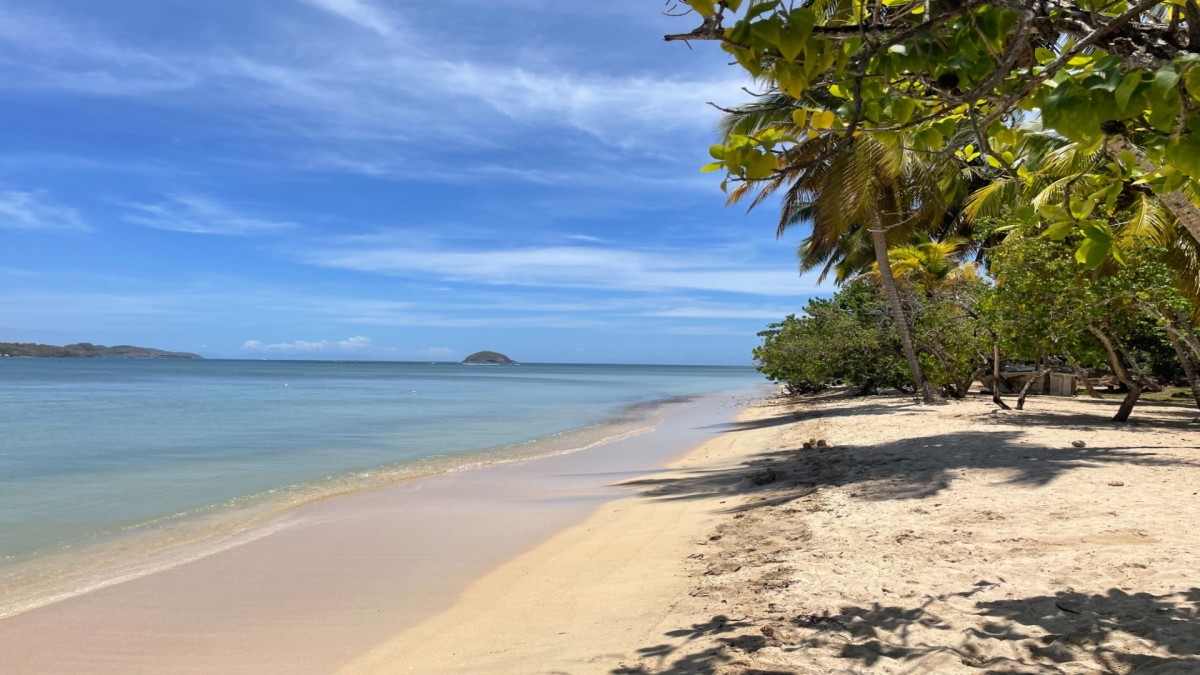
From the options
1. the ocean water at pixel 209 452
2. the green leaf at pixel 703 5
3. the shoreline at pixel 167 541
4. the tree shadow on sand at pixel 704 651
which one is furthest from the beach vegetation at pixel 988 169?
the ocean water at pixel 209 452

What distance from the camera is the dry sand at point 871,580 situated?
305cm

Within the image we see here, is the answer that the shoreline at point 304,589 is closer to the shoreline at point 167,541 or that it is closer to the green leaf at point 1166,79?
the shoreline at point 167,541

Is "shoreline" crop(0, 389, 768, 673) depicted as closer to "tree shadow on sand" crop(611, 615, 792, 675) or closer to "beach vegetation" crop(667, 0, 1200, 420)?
"tree shadow on sand" crop(611, 615, 792, 675)

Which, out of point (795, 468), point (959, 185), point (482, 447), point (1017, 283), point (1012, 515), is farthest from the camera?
point (959, 185)

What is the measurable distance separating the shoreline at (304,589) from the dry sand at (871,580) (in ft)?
1.17

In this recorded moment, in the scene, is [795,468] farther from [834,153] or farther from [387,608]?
[834,153]

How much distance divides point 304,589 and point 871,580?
3.79 meters

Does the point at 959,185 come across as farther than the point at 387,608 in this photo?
Yes

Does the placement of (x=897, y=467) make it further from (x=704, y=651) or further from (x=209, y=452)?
(x=209, y=452)

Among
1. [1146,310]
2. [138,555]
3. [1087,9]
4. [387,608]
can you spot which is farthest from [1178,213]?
[1146,310]

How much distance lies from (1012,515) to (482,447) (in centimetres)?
1087

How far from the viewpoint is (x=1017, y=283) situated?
1071 centimetres

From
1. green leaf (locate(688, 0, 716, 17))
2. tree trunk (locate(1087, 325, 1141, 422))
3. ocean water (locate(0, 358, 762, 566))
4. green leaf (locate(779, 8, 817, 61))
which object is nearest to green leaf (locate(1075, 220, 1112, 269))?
green leaf (locate(779, 8, 817, 61))

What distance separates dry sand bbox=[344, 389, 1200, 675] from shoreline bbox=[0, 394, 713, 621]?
293cm
